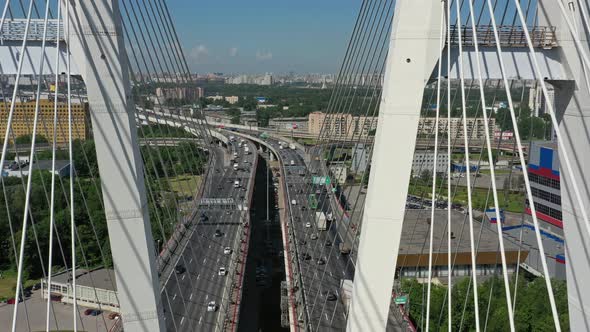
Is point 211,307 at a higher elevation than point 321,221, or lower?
lower

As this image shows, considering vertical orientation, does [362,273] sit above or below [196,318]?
above

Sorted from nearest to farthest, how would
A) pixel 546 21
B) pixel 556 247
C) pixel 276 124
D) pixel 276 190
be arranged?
1. pixel 546 21
2. pixel 556 247
3. pixel 276 190
4. pixel 276 124

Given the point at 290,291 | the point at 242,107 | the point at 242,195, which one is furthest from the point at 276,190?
the point at 242,107

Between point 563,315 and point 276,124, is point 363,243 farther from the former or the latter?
point 276,124

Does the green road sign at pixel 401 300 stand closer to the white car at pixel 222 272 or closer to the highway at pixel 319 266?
the highway at pixel 319 266

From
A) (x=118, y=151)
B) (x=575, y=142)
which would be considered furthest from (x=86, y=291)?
(x=575, y=142)

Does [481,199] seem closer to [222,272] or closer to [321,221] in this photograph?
[321,221]

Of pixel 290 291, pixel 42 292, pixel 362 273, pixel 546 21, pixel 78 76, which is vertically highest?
pixel 546 21
